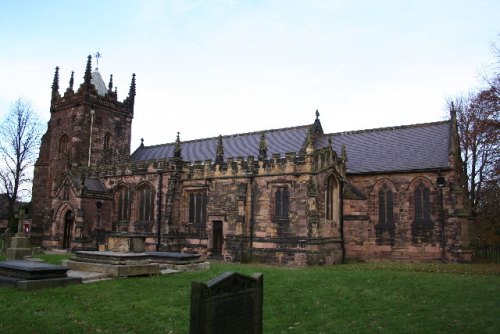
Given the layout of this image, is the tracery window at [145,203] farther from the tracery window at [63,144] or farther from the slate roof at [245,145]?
A: the tracery window at [63,144]

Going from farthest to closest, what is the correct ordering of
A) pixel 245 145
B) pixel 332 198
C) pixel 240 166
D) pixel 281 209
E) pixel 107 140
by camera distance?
pixel 107 140 < pixel 245 145 < pixel 240 166 < pixel 332 198 < pixel 281 209

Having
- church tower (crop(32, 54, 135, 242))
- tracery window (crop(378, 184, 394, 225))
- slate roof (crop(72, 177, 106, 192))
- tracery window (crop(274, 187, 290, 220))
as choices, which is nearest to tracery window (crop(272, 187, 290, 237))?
tracery window (crop(274, 187, 290, 220))

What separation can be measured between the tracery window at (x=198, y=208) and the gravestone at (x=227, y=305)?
76.7ft

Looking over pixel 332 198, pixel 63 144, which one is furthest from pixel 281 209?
pixel 63 144

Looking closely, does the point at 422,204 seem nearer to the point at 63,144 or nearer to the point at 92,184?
the point at 92,184

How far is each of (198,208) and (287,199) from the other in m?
7.26

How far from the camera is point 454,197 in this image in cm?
2580

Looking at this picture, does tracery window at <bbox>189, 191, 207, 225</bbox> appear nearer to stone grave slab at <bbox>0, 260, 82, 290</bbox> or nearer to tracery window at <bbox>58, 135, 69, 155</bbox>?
tracery window at <bbox>58, 135, 69, 155</bbox>

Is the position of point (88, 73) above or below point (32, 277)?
above

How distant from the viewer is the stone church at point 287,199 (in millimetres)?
25719

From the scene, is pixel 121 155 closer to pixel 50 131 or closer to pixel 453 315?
pixel 50 131

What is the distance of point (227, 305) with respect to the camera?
598 centimetres

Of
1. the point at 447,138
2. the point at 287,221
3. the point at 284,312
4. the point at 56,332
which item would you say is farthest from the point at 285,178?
the point at 56,332

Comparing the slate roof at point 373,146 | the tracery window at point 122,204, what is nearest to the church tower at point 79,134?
the tracery window at point 122,204
